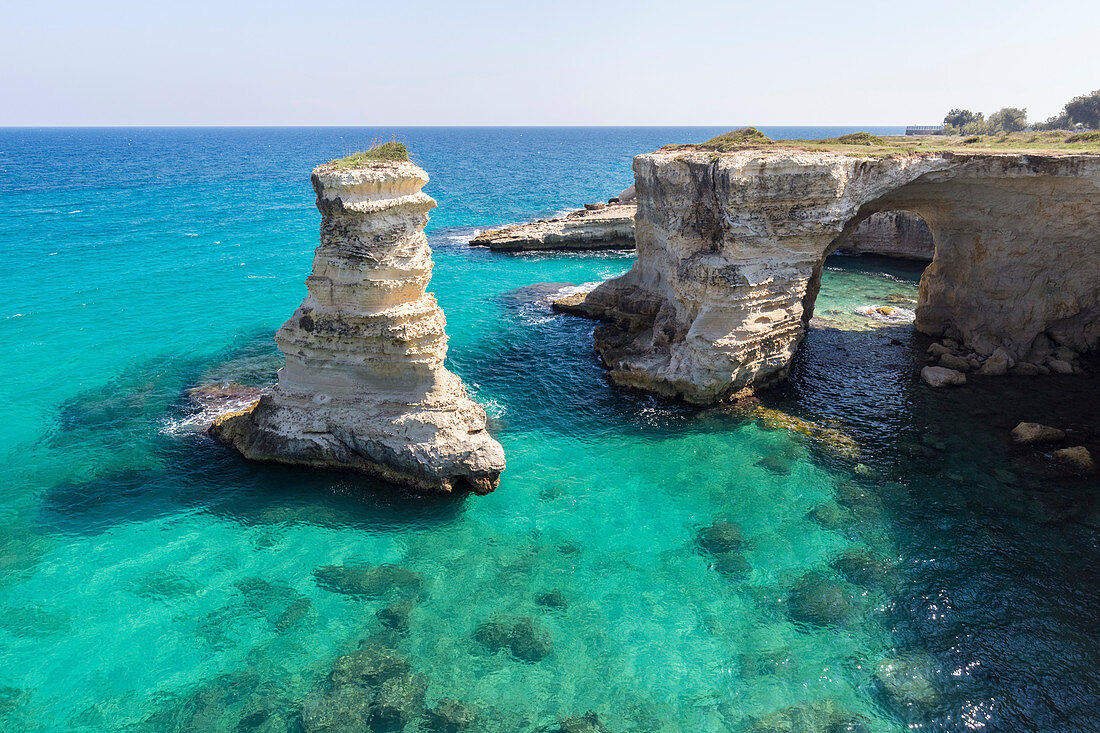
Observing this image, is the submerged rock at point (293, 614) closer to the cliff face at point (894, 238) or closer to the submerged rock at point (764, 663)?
the submerged rock at point (764, 663)

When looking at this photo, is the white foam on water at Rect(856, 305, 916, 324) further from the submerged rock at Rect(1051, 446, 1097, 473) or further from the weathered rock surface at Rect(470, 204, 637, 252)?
the weathered rock surface at Rect(470, 204, 637, 252)

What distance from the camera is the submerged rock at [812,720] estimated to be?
41.1 feet

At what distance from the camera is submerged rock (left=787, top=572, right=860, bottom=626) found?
1516cm

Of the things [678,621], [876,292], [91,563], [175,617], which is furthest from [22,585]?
[876,292]

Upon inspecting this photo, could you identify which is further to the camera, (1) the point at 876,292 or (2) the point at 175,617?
(1) the point at 876,292

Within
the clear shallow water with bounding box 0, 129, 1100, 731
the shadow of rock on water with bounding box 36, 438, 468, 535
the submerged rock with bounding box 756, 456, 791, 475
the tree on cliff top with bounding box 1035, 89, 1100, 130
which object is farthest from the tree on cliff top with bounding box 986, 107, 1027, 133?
the shadow of rock on water with bounding box 36, 438, 468, 535

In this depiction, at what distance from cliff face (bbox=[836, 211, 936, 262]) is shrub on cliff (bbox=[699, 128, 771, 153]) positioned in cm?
1668

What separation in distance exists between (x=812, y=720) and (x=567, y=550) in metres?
7.22

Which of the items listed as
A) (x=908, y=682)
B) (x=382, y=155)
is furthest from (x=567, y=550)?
(x=382, y=155)

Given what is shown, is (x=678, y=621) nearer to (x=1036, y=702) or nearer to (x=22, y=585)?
(x=1036, y=702)

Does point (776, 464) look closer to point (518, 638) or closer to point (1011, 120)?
point (518, 638)

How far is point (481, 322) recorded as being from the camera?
35344mm

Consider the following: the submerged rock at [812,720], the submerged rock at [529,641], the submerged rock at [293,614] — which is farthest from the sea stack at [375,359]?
the submerged rock at [812,720]

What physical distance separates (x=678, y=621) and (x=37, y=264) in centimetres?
5107
